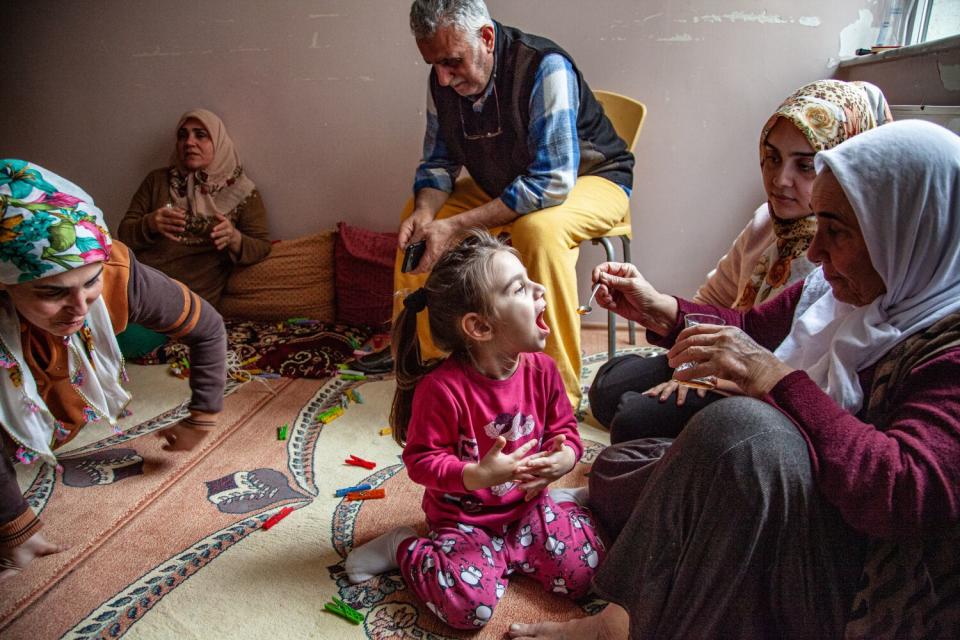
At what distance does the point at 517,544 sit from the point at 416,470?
0.33m

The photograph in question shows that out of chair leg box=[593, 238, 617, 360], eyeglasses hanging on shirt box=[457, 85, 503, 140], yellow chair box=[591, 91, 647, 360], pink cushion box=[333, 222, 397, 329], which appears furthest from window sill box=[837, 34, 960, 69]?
pink cushion box=[333, 222, 397, 329]

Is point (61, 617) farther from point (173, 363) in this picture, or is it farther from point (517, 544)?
point (173, 363)

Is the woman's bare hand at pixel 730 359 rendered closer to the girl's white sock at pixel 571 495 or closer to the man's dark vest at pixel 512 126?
the girl's white sock at pixel 571 495

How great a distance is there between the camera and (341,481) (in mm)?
1987

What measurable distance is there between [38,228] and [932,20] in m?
3.25

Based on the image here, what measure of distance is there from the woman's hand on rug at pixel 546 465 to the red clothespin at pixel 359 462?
2.41ft

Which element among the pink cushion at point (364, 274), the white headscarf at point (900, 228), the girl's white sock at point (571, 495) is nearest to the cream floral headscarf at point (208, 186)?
the pink cushion at point (364, 274)

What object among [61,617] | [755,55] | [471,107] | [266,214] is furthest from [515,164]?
[61,617]

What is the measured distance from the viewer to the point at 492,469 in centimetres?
129

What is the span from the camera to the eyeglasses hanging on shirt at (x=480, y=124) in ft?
7.87

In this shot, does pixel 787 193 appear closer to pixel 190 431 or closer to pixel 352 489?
pixel 352 489

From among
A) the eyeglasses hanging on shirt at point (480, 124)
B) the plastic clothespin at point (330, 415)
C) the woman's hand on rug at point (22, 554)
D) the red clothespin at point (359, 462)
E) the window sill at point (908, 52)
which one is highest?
the window sill at point (908, 52)

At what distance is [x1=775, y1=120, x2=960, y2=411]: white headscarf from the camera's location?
1.06 metres

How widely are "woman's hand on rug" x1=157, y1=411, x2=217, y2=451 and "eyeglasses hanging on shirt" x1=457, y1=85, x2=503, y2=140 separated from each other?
140cm
